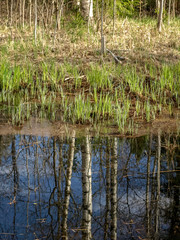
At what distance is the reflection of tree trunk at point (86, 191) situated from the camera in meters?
2.19

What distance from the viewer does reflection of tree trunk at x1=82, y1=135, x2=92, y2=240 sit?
219cm

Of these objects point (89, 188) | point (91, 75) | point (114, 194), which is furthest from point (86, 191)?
point (91, 75)

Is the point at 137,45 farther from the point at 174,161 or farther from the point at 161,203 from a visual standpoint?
the point at 161,203

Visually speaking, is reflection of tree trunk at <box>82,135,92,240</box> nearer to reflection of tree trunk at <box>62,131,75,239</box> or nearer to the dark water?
the dark water

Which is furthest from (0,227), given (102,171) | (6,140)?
(6,140)

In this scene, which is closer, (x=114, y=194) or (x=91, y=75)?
(x=114, y=194)

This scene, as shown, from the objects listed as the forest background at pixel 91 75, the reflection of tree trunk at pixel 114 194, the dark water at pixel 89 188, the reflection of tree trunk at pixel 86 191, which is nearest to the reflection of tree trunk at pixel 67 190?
the dark water at pixel 89 188

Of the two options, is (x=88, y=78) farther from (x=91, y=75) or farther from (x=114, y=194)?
(x=114, y=194)

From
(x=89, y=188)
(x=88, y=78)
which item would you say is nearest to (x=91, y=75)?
(x=88, y=78)

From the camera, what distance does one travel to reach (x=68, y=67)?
618 cm

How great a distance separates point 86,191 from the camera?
2629 millimetres

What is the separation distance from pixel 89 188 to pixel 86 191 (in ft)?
0.21

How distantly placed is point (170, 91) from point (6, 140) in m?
Result: 3.00

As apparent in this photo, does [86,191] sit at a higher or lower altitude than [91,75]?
lower
